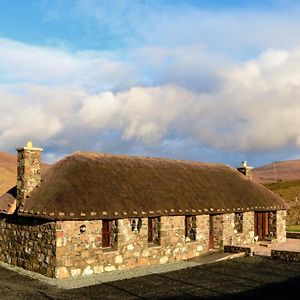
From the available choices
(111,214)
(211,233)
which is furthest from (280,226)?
(111,214)

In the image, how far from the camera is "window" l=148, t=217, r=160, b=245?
18911mm

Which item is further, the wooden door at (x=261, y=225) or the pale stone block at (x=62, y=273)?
the wooden door at (x=261, y=225)

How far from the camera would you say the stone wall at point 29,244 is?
1580cm

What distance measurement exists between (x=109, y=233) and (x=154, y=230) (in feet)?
8.26

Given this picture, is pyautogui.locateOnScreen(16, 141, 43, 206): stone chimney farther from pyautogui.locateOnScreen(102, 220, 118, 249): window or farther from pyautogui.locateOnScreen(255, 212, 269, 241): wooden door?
pyautogui.locateOnScreen(255, 212, 269, 241): wooden door

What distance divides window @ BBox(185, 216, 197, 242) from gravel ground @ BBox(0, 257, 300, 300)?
116 inches

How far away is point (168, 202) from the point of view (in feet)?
63.7

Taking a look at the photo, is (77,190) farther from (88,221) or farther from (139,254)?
(139,254)

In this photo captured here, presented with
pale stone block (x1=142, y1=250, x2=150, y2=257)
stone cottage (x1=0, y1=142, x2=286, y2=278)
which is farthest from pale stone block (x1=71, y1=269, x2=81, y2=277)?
pale stone block (x1=142, y1=250, x2=150, y2=257)

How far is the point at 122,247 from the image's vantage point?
17.3 m

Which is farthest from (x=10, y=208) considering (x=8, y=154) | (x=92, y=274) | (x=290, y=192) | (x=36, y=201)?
(x=8, y=154)

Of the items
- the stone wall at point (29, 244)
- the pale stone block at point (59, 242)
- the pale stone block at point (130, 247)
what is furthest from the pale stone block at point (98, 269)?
the pale stone block at point (59, 242)

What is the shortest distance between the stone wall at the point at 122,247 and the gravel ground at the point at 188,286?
60.4 inches

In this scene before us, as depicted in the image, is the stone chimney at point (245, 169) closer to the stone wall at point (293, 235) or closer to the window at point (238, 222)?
the stone wall at point (293, 235)
